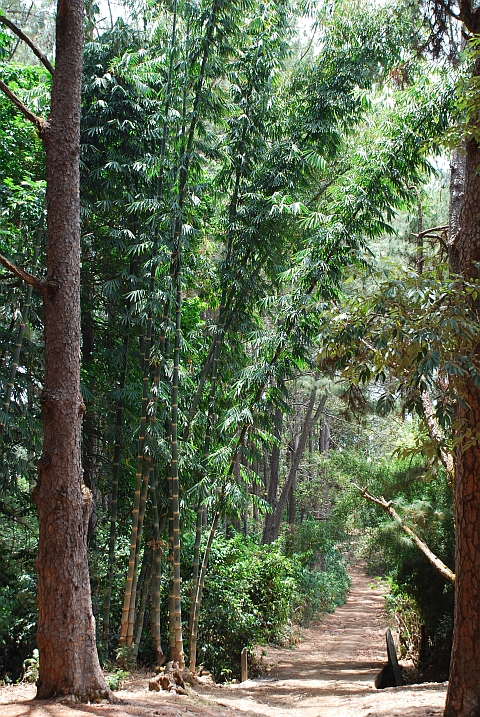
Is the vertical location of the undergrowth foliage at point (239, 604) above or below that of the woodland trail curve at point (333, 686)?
above

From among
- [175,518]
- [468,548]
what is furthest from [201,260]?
[468,548]

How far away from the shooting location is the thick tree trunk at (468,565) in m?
3.41

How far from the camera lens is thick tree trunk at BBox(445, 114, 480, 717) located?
11.2ft

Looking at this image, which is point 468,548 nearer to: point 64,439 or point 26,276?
point 64,439

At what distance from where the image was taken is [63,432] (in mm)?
3631

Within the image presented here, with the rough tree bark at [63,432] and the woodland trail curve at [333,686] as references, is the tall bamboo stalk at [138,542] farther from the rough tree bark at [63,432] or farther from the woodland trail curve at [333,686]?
A: the rough tree bark at [63,432]

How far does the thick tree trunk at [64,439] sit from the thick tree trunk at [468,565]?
2073 millimetres

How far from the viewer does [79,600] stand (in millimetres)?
3500

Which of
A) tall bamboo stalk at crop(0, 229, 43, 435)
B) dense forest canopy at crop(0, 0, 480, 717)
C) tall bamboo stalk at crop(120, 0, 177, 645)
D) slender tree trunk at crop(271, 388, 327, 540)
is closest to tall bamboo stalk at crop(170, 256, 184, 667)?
dense forest canopy at crop(0, 0, 480, 717)

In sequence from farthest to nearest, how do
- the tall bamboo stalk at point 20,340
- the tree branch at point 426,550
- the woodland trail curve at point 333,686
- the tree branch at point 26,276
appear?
the tree branch at point 426,550 → the tall bamboo stalk at point 20,340 → the woodland trail curve at point 333,686 → the tree branch at point 26,276

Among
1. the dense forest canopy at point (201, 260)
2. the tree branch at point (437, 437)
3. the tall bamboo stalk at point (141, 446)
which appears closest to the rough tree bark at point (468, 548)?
the tree branch at point (437, 437)

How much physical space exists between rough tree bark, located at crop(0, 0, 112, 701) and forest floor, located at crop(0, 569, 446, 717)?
0.26m

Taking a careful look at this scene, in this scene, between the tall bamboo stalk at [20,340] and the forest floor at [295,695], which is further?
the tall bamboo stalk at [20,340]

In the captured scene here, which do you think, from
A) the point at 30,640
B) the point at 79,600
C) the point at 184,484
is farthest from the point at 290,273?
the point at 30,640
